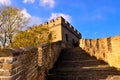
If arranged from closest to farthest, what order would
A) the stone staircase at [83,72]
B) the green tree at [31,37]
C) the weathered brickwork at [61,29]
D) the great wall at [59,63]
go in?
1. the great wall at [59,63]
2. the stone staircase at [83,72]
3. the green tree at [31,37]
4. the weathered brickwork at [61,29]

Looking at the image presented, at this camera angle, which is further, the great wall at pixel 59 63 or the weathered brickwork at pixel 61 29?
the weathered brickwork at pixel 61 29

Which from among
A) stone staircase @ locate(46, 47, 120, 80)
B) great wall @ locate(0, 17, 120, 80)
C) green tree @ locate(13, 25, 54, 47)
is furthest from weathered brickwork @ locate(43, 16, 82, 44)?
stone staircase @ locate(46, 47, 120, 80)

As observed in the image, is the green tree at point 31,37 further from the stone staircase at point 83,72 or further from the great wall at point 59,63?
the stone staircase at point 83,72

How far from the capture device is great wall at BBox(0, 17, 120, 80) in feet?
14.0

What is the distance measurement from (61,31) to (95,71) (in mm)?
20096

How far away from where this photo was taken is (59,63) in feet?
37.3

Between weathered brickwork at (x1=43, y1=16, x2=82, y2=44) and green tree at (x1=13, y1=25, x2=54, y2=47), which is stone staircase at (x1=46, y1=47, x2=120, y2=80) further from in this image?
weathered brickwork at (x1=43, y1=16, x2=82, y2=44)

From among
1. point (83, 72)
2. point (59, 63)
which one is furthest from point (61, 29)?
point (83, 72)

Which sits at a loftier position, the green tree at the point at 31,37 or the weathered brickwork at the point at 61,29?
the weathered brickwork at the point at 61,29

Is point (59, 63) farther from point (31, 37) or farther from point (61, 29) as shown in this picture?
point (61, 29)

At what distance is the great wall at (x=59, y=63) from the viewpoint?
4272 millimetres

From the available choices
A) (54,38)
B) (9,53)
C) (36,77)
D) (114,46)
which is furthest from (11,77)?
(54,38)

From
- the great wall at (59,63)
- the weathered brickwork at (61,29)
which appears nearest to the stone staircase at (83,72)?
the great wall at (59,63)

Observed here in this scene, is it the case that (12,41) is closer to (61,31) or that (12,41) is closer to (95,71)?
(61,31)
